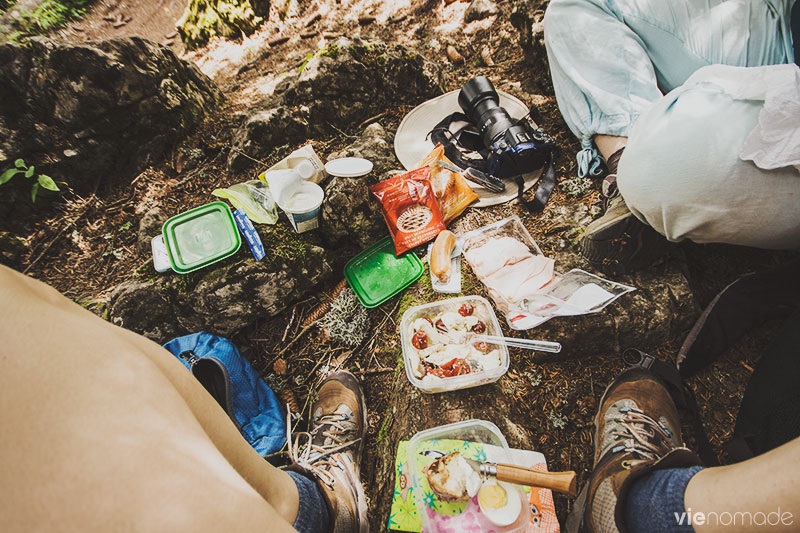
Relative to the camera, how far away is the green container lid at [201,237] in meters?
1.47

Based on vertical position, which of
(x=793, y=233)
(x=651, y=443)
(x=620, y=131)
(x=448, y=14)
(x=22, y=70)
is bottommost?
(x=651, y=443)

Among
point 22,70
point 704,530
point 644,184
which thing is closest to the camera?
point 704,530

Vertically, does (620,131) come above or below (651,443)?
above

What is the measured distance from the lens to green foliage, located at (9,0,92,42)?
3169 mm

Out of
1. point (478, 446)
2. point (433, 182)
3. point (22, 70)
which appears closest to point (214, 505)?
point (478, 446)

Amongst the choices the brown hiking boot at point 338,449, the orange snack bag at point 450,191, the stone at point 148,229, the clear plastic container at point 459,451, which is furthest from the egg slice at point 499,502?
the stone at point 148,229

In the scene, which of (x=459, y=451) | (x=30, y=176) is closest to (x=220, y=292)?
(x=459, y=451)

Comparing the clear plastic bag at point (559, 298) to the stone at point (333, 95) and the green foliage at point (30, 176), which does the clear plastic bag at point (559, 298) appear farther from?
the green foliage at point (30, 176)

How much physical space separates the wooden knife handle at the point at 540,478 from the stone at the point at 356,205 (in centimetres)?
117

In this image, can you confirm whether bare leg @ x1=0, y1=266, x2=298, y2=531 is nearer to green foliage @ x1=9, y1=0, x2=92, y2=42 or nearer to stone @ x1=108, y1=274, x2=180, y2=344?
stone @ x1=108, y1=274, x2=180, y2=344

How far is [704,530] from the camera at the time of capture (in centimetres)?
77

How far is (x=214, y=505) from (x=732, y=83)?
1661mm

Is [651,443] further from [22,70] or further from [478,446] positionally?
[22,70]

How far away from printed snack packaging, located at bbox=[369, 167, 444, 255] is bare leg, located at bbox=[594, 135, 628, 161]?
83cm
